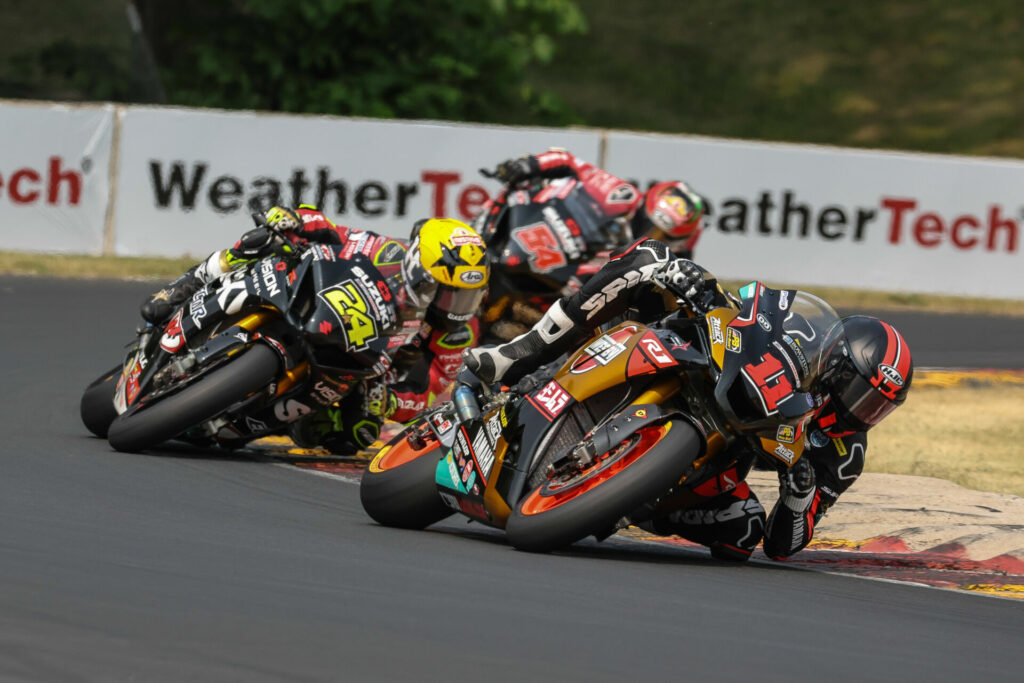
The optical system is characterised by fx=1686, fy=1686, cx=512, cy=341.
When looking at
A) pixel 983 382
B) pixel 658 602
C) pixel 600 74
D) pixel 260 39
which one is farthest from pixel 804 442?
pixel 600 74

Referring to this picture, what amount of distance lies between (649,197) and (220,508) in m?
4.92

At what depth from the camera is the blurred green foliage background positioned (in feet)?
67.3

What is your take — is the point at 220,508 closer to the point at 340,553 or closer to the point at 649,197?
the point at 340,553

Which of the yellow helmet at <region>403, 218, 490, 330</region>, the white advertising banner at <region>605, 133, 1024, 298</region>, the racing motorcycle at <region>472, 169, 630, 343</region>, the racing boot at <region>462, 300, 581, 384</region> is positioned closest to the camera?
the racing boot at <region>462, 300, 581, 384</region>

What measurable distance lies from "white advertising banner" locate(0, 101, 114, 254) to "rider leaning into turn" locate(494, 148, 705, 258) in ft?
19.5

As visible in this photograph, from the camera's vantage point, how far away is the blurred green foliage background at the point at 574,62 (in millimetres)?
20516

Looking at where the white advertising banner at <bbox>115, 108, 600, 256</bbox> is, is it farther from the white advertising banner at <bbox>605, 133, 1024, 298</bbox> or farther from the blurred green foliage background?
the blurred green foliage background

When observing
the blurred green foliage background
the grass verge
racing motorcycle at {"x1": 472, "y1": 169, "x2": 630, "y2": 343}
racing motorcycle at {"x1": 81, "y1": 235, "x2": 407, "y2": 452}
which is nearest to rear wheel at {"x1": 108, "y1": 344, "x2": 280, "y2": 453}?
racing motorcycle at {"x1": 81, "y1": 235, "x2": 407, "y2": 452}

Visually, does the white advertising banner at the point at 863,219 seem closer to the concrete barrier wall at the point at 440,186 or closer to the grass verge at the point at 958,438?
the concrete barrier wall at the point at 440,186

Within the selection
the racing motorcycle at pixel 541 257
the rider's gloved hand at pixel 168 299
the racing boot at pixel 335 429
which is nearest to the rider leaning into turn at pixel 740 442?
the racing boot at pixel 335 429

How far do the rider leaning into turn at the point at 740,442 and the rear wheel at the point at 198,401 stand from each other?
130 centimetres

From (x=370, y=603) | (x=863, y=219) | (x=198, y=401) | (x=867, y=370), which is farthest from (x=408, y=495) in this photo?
(x=863, y=219)

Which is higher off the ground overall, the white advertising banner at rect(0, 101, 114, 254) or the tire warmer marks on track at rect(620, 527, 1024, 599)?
the white advertising banner at rect(0, 101, 114, 254)

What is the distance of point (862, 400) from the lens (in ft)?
20.1
